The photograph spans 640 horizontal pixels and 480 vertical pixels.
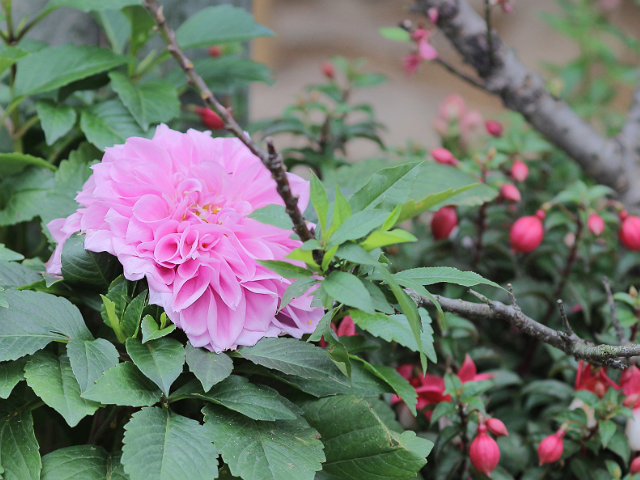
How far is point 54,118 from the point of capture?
1.98 ft

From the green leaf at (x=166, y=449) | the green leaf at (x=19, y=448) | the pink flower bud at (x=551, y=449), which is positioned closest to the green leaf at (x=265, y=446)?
the green leaf at (x=166, y=449)

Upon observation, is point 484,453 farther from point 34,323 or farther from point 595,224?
point 34,323

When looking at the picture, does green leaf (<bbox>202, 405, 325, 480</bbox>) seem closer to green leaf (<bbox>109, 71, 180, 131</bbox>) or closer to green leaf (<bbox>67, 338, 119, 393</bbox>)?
green leaf (<bbox>67, 338, 119, 393</bbox>)

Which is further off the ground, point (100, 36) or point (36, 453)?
point (100, 36)

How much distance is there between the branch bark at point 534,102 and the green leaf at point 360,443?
582 millimetres

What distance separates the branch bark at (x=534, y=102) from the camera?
0.83 metres

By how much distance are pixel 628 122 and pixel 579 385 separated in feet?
1.89

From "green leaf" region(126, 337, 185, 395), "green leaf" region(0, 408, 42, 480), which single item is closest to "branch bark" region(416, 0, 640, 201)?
"green leaf" region(126, 337, 185, 395)

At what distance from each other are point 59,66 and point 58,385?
1.29 feet

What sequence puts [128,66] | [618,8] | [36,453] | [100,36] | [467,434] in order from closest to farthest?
[36,453], [467,434], [128,66], [100,36], [618,8]

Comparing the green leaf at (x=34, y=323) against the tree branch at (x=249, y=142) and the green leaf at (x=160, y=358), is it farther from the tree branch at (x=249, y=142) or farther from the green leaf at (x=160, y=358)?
the tree branch at (x=249, y=142)

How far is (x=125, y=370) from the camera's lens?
16.1 inches

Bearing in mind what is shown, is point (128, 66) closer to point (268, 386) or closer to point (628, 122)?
point (268, 386)

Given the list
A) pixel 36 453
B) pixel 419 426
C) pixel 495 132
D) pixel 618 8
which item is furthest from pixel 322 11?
pixel 36 453
